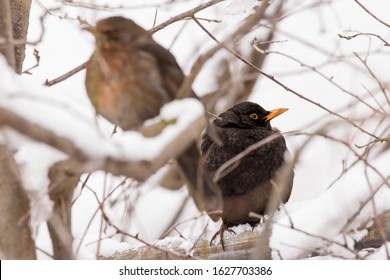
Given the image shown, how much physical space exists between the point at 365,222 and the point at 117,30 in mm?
1217

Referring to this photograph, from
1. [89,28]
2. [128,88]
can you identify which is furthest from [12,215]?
[89,28]

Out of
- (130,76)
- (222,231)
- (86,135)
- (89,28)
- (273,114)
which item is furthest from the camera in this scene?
(273,114)

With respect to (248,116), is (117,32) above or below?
above

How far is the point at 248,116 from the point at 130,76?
4.86 feet

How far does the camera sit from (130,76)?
2393 millimetres

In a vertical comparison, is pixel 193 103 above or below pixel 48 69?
above

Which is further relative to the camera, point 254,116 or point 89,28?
point 254,116

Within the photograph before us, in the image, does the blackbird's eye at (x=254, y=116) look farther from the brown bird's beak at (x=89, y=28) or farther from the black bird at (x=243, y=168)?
the brown bird's beak at (x=89, y=28)

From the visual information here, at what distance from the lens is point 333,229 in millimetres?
2641

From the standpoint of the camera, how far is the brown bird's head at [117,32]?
234 centimetres

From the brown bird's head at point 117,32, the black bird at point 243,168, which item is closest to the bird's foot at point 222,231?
the black bird at point 243,168

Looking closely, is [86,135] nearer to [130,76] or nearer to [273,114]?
[130,76]
